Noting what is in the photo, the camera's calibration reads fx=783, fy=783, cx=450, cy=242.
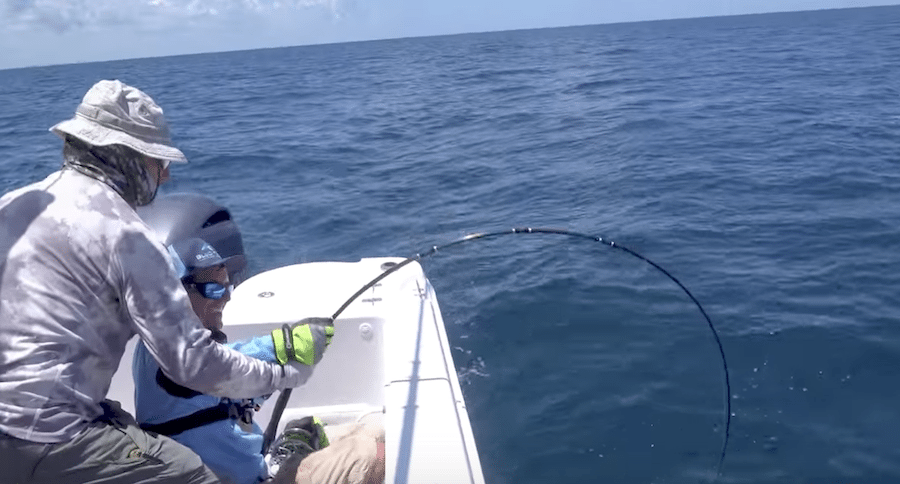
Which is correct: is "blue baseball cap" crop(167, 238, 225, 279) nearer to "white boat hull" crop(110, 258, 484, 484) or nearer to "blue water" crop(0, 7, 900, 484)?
"white boat hull" crop(110, 258, 484, 484)

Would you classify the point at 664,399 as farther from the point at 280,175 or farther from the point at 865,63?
the point at 865,63

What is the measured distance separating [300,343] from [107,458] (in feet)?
1.97

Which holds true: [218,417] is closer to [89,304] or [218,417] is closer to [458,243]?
[89,304]

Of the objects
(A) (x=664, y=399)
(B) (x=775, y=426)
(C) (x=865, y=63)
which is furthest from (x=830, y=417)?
(C) (x=865, y=63)

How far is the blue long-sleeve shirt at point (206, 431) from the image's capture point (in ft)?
7.43

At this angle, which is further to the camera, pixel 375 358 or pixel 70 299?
pixel 375 358

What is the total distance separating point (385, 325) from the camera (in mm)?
3510

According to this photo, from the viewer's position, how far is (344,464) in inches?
102

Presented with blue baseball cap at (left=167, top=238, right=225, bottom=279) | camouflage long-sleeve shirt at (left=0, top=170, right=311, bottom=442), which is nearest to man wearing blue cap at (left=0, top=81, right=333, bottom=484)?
camouflage long-sleeve shirt at (left=0, top=170, right=311, bottom=442)

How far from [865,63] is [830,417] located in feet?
57.3

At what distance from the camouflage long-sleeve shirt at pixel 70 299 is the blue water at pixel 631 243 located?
2.51 m

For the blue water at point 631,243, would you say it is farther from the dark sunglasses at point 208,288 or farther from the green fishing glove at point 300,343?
the dark sunglasses at point 208,288

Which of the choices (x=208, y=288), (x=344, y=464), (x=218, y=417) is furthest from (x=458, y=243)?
(x=218, y=417)

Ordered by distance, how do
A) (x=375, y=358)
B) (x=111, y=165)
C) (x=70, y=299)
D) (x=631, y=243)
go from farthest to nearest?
(x=631, y=243), (x=375, y=358), (x=111, y=165), (x=70, y=299)
